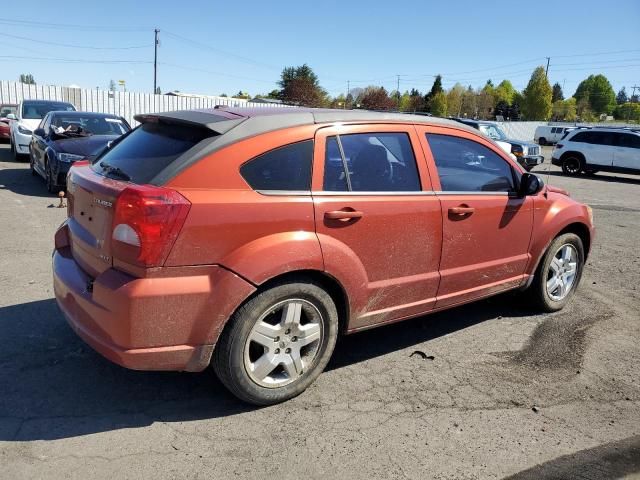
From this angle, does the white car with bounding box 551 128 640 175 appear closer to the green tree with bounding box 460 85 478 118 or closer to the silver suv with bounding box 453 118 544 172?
the silver suv with bounding box 453 118 544 172

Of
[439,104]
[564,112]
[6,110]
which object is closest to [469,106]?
[439,104]

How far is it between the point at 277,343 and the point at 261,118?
1.38 meters

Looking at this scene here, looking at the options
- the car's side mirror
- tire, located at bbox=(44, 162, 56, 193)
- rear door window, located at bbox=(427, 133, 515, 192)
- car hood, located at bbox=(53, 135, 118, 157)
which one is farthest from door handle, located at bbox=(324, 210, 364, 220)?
tire, located at bbox=(44, 162, 56, 193)

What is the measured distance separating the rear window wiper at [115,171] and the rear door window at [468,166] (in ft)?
6.97

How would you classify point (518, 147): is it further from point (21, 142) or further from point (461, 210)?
point (461, 210)

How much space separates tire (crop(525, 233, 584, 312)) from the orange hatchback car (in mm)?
934

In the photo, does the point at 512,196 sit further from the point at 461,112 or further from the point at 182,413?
the point at 461,112

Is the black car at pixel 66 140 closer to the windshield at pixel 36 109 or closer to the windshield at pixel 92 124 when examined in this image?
the windshield at pixel 92 124

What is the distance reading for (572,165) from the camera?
70.8 feet

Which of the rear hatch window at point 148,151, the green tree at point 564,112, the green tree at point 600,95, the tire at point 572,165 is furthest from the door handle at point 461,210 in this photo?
the green tree at point 600,95

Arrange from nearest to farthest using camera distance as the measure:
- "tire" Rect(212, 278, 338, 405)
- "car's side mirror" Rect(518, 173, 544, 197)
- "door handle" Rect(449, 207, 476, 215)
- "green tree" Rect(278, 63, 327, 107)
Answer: "tire" Rect(212, 278, 338, 405) → "door handle" Rect(449, 207, 476, 215) → "car's side mirror" Rect(518, 173, 544, 197) → "green tree" Rect(278, 63, 327, 107)

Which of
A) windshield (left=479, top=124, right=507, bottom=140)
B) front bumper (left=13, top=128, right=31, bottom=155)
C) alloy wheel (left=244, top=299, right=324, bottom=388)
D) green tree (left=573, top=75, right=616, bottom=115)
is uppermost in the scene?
green tree (left=573, top=75, right=616, bottom=115)

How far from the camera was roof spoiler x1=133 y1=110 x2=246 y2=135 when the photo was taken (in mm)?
3193

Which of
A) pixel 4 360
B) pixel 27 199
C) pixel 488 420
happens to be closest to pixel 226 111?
pixel 4 360
